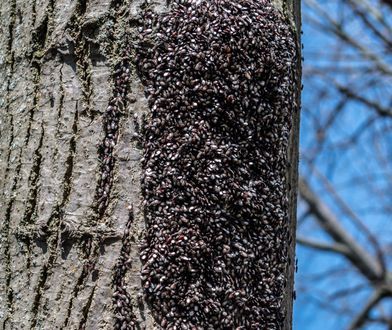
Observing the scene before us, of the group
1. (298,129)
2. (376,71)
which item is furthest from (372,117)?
(298,129)

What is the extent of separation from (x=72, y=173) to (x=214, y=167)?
0.77ft

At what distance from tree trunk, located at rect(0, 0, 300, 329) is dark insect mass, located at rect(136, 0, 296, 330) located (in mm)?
32

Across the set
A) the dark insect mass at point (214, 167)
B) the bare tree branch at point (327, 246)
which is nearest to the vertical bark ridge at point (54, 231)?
the dark insect mass at point (214, 167)

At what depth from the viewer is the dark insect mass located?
118 cm

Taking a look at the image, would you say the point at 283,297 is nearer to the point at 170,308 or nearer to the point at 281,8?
the point at 170,308

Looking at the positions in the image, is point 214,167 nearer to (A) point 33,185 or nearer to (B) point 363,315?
(A) point 33,185

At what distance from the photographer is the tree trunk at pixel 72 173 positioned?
1.19 m

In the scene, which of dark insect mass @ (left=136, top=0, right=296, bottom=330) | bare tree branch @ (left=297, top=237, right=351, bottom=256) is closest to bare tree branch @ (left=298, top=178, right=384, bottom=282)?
bare tree branch @ (left=297, top=237, right=351, bottom=256)

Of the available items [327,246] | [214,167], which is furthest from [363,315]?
[214,167]

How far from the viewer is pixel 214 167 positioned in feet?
4.00

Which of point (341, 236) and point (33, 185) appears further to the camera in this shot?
point (341, 236)

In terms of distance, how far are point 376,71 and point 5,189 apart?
5.98 m

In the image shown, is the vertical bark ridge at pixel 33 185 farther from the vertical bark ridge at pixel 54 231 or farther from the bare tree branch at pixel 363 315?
the bare tree branch at pixel 363 315

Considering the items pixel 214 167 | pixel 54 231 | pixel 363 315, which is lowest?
pixel 54 231
